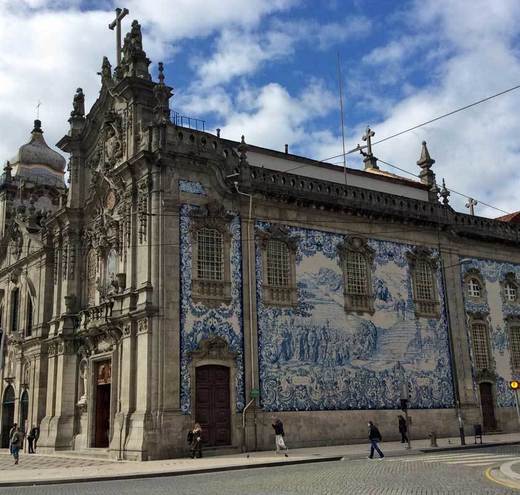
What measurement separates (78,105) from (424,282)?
65.6ft

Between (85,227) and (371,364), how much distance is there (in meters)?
15.2

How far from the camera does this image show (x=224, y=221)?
95.2 ft

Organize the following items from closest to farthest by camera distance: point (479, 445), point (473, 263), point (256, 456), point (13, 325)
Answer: point (256, 456)
point (479, 445)
point (473, 263)
point (13, 325)

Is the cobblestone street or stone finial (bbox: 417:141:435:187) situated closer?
the cobblestone street

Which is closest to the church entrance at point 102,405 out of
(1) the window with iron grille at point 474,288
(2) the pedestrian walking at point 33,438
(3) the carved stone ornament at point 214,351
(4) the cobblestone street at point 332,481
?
(2) the pedestrian walking at point 33,438

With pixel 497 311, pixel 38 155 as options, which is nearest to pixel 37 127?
pixel 38 155

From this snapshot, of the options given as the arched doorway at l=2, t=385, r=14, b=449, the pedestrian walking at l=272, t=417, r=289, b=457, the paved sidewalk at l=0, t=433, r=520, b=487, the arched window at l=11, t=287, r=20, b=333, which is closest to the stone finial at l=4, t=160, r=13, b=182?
the arched window at l=11, t=287, r=20, b=333

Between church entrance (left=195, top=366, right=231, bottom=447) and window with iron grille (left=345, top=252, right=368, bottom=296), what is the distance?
26.5 feet

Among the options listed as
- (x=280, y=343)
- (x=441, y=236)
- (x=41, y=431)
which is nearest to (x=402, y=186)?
(x=441, y=236)

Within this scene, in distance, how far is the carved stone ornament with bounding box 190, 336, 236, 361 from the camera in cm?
2697

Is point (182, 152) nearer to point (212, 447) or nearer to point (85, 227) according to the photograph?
point (85, 227)

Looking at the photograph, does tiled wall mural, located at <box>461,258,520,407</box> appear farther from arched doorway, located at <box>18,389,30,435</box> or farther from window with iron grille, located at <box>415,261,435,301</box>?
arched doorway, located at <box>18,389,30,435</box>

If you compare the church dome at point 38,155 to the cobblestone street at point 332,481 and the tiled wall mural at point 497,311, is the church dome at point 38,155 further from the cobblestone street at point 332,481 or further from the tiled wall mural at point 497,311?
the cobblestone street at point 332,481

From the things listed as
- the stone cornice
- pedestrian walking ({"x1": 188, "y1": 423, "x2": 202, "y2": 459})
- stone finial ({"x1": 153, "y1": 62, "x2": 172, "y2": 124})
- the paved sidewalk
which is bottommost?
the paved sidewalk
